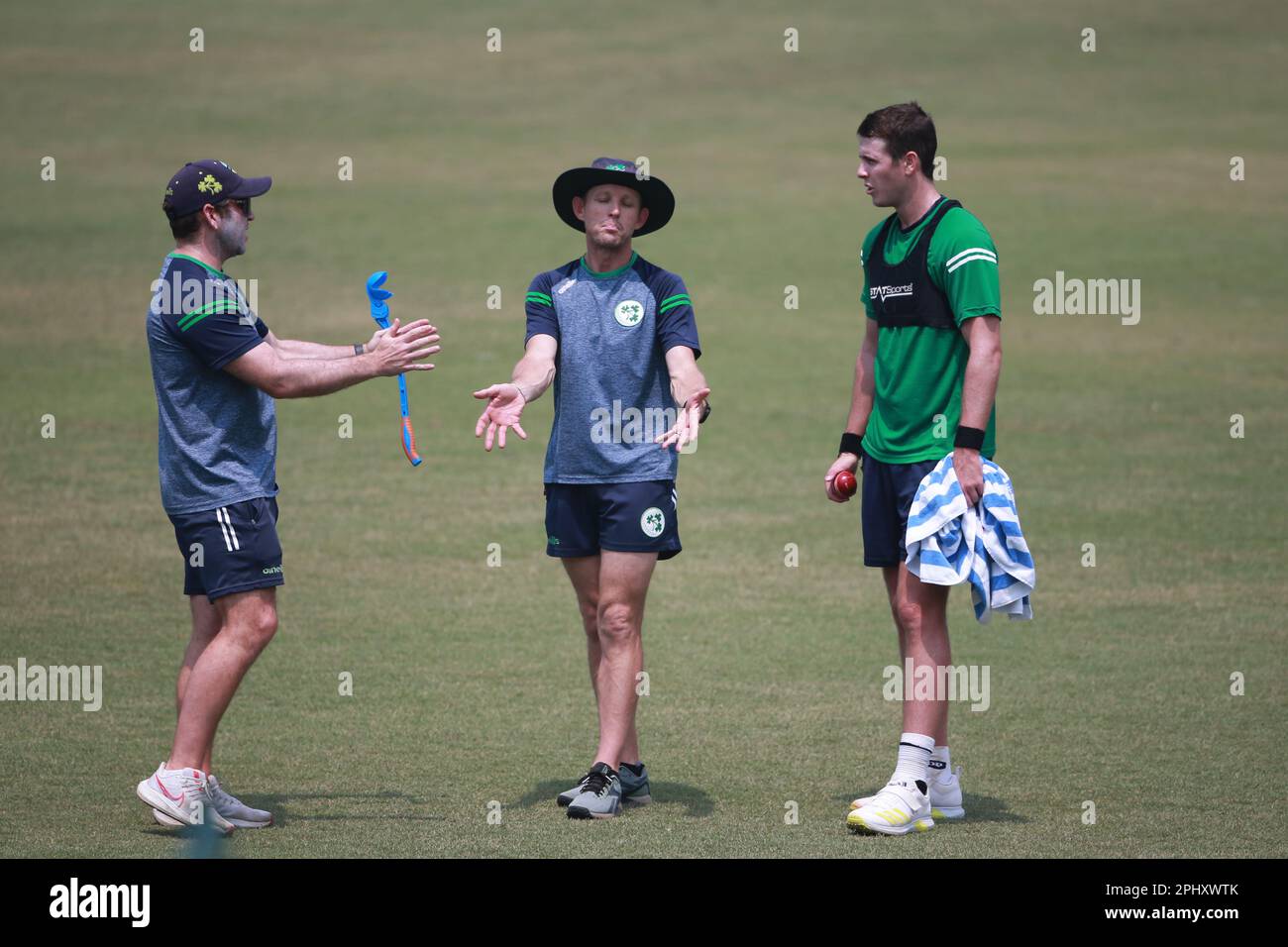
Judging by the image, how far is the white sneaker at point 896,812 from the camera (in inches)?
241

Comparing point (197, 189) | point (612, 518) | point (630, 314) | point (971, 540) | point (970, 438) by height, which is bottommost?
point (971, 540)

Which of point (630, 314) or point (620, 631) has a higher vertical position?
point (630, 314)

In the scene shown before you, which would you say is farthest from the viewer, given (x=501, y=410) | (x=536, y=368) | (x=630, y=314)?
(x=630, y=314)

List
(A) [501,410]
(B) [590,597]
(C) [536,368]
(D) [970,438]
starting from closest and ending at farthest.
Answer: (D) [970,438] → (A) [501,410] → (C) [536,368] → (B) [590,597]

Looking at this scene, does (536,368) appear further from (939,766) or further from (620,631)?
(939,766)

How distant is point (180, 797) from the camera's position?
6105 mm

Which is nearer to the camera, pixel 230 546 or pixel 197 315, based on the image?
pixel 197 315

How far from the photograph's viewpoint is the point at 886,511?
21.5 ft

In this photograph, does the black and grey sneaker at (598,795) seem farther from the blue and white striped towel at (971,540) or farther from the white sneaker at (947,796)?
the blue and white striped towel at (971,540)

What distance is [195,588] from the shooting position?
652 cm

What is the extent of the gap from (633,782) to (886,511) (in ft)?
4.57

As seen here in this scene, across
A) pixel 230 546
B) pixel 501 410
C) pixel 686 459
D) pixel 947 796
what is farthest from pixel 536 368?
pixel 686 459

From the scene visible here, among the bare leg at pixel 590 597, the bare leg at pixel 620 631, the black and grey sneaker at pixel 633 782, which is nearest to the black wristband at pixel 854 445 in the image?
the bare leg at pixel 620 631

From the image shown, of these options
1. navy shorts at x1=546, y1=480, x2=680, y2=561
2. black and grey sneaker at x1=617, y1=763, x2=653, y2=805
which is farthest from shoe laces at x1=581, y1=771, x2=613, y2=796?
navy shorts at x1=546, y1=480, x2=680, y2=561
